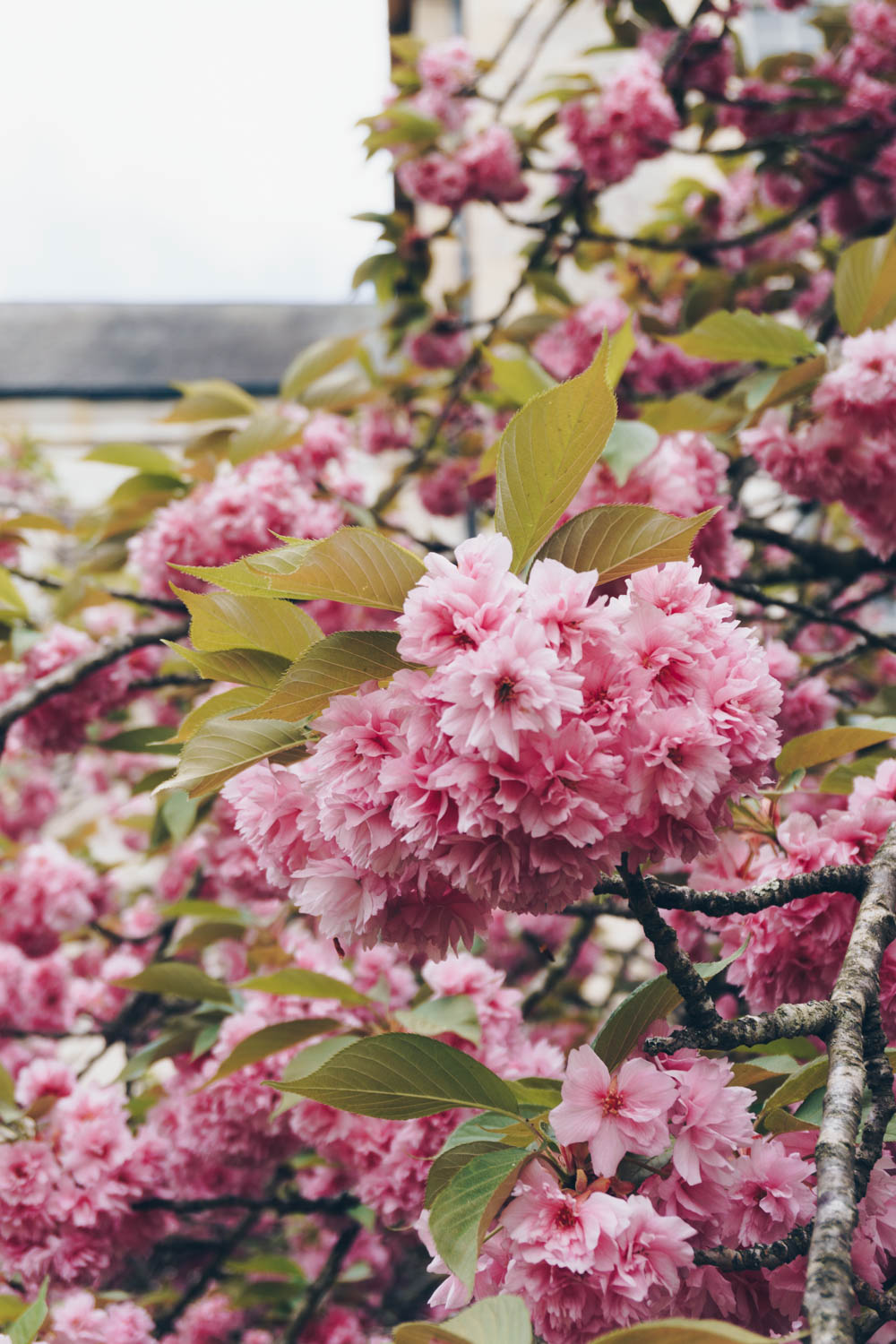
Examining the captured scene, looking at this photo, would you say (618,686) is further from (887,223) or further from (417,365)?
(417,365)

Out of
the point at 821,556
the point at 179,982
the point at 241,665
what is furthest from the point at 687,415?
the point at 179,982

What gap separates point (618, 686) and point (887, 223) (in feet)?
8.25

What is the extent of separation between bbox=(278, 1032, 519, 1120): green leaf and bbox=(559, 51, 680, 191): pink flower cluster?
2.49 m

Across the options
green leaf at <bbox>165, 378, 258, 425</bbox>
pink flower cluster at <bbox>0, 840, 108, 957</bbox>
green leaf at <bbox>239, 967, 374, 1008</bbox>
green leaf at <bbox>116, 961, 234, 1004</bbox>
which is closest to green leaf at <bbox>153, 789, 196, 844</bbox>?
green leaf at <bbox>116, 961, 234, 1004</bbox>

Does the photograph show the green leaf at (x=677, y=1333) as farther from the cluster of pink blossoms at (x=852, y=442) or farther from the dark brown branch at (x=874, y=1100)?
the cluster of pink blossoms at (x=852, y=442)

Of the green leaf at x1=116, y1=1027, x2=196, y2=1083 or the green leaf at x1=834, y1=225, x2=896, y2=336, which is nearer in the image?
the green leaf at x1=834, y1=225, x2=896, y2=336

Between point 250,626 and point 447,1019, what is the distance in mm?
701

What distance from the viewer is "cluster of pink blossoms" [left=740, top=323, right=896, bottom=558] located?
128cm

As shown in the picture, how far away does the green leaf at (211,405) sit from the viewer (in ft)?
7.02

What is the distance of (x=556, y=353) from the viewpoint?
110 inches

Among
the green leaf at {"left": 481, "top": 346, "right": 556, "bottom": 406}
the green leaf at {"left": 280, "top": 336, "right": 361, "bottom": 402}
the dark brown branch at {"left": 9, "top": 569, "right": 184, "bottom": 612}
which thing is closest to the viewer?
the green leaf at {"left": 481, "top": 346, "right": 556, "bottom": 406}

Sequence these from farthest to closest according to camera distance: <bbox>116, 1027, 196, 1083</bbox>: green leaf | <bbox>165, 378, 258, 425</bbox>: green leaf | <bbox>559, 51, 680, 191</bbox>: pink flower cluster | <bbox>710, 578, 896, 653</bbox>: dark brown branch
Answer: <bbox>559, 51, 680, 191</bbox>: pink flower cluster < <bbox>165, 378, 258, 425</bbox>: green leaf < <bbox>116, 1027, 196, 1083</bbox>: green leaf < <bbox>710, 578, 896, 653</bbox>: dark brown branch

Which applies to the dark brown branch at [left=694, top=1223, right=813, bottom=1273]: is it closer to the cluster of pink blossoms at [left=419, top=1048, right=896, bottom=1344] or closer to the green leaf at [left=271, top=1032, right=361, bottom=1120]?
the cluster of pink blossoms at [left=419, top=1048, right=896, bottom=1344]

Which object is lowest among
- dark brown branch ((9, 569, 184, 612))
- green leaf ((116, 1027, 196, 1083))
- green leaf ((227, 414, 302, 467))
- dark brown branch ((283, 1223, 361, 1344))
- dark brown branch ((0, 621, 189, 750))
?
dark brown branch ((283, 1223, 361, 1344))
